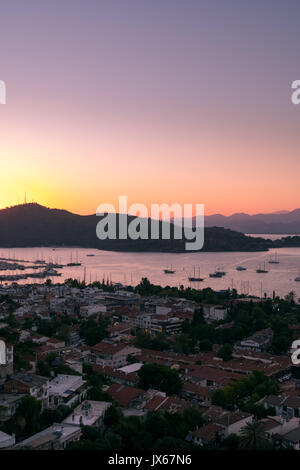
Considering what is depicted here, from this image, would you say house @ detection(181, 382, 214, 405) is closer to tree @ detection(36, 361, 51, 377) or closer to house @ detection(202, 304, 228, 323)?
tree @ detection(36, 361, 51, 377)

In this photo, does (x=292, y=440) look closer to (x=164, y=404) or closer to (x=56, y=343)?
(x=164, y=404)

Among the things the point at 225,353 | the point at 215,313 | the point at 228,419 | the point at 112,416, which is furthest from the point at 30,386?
the point at 215,313

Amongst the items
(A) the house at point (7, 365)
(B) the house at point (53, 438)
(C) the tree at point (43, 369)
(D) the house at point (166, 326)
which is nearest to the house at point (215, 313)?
(D) the house at point (166, 326)

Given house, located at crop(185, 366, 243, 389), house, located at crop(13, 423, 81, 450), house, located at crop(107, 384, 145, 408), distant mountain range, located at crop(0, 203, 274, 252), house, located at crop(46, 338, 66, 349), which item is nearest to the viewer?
house, located at crop(13, 423, 81, 450)

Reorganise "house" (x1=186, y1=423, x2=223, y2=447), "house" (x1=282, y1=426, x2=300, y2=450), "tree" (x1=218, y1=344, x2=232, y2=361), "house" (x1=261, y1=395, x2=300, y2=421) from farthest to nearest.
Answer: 1. "tree" (x1=218, y1=344, x2=232, y2=361)
2. "house" (x1=261, y1=395, x2=300, y2=421)
3. "house" (x1=186, y1=423, x2=223, y2=447)
4. "house" (x1=282, y1=426, x2=300, y2=450)

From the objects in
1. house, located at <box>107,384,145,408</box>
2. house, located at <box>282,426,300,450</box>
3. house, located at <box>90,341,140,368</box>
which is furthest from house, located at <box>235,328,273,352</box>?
house, located at <box>282,426,300,450</box>

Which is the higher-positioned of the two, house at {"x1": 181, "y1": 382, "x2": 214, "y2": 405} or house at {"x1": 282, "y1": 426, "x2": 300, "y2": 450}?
house at {"x1": 282, "y1": 426, "x2": 300, "y2": 450}

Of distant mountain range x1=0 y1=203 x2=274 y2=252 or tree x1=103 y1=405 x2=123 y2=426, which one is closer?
tree x1=103 y1=405 x2=123 y2=426
